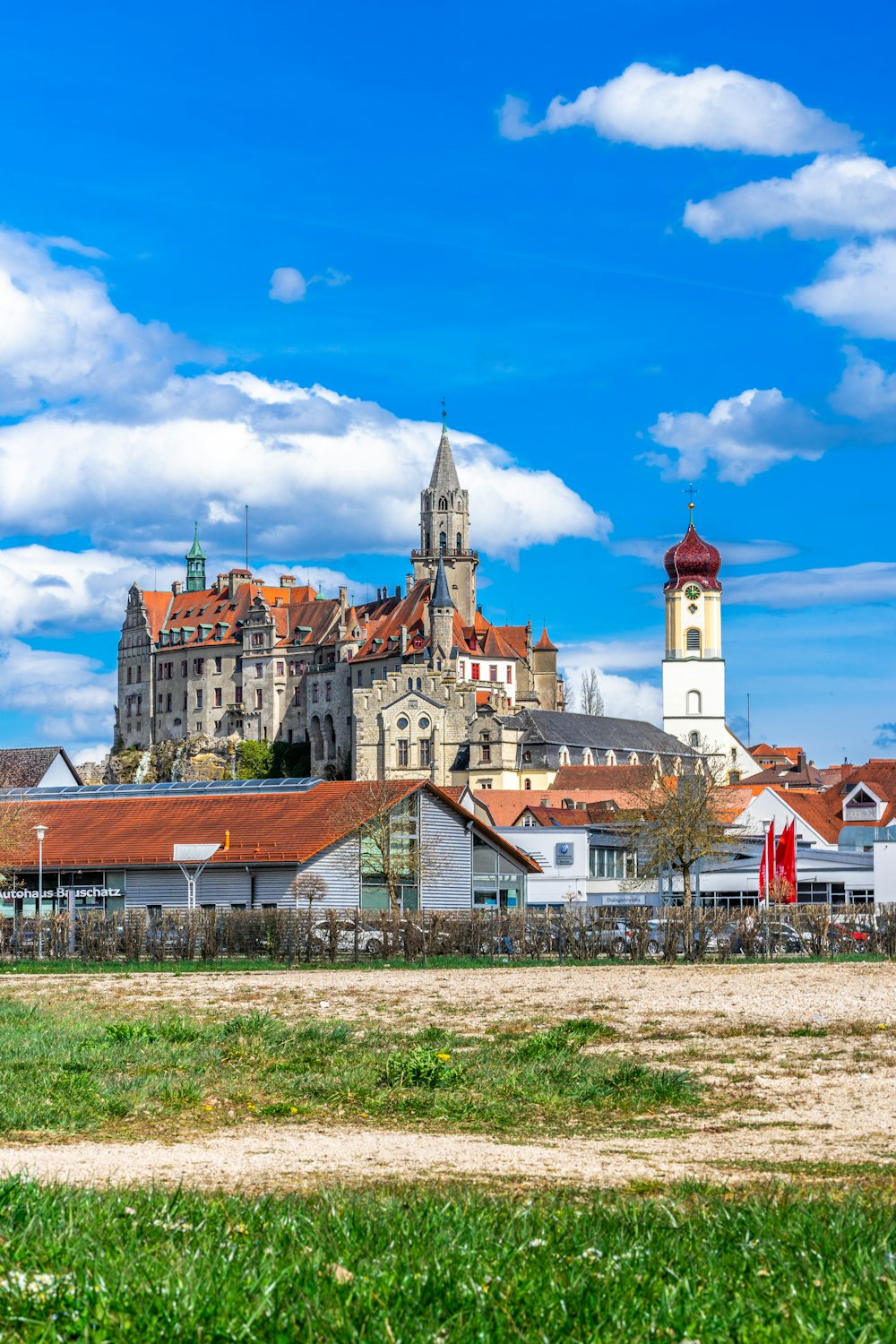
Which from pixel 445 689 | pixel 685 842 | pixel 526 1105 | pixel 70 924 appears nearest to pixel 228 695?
pixel 445 689

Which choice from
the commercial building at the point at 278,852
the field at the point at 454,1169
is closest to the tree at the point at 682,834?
the commercial building at the point at 278,852

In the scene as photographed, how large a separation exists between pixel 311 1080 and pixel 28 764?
7721 centimetres

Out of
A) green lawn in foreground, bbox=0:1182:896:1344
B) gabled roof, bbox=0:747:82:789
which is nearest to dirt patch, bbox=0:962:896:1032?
green lawn in foreground, bbox=0:1182:896:1344

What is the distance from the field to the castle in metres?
127

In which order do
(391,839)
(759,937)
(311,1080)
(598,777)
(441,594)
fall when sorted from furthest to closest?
(441,594) < (598,777) < (391,839) < (759,937) < (311,1080)

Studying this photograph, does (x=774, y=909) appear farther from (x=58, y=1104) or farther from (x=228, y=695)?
(x=228, y=695)

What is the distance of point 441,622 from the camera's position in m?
171

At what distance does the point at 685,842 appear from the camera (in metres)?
68.8

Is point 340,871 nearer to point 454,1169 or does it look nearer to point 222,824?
point 222,824

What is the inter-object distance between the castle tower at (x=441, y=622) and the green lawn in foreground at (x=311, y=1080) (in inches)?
5763

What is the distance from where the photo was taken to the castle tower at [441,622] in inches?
6696

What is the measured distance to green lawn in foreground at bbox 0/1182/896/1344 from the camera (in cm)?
661

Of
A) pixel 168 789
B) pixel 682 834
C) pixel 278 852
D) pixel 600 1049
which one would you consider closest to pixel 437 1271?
pixel 600 1049

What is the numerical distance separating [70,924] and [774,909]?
19.4 metres
